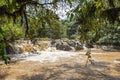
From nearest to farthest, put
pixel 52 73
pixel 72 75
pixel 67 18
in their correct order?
pixel 67 18 < pixel 72 75 < pixel 52 73

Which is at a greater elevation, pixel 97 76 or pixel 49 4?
pixel 49 4

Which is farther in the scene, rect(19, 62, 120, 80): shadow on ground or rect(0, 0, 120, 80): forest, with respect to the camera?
rect(19, 62, 120, 80): shadow on ground

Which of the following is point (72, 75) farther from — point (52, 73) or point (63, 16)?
point (63, 16)

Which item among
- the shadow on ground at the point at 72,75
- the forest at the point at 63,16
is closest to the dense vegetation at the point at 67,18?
the forest at the point at 63,16

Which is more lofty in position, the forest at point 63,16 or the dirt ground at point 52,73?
the forest at point 63,16

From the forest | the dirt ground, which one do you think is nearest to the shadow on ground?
the dirt ground

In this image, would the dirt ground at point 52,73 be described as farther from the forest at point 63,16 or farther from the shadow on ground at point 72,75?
the forest at point 63,16

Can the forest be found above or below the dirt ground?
above

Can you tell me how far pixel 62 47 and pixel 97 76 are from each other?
1424 centimetres

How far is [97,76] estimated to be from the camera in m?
10.2

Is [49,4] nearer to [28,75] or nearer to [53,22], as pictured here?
[53,22]

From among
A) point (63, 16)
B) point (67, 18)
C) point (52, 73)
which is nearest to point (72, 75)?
point (52, 73)

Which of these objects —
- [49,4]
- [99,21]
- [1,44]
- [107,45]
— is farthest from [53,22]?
[107,45]

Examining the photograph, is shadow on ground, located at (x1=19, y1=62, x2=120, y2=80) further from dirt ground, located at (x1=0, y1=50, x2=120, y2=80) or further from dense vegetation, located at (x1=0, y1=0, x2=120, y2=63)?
dense vegetation, located at (x1=0, y1=0, x2=120, y2=63)
